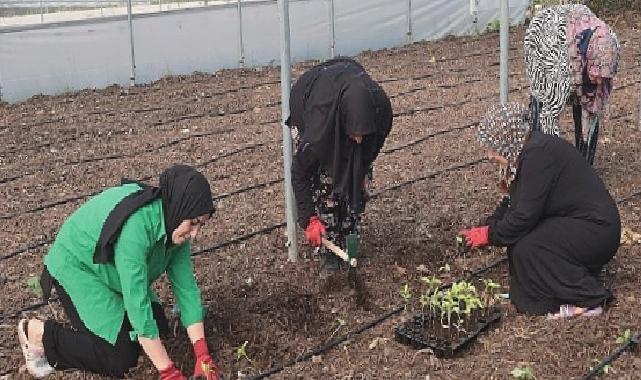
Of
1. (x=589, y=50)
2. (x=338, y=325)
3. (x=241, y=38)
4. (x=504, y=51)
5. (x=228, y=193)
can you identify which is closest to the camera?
(x=338, y=325)

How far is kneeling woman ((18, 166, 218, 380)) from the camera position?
2.98 metres

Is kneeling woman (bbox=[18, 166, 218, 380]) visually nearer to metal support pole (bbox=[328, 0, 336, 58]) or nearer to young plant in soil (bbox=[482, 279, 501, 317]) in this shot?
young plant in soil (bbox=[482, 279, 501, 317])

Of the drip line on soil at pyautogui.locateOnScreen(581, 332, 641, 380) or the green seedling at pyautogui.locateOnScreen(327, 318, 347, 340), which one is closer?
the drip line on soil at pyautogui.locateOnScreen(581, 332, 641, 380)

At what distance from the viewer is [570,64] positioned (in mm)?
4910

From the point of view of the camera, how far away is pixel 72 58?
1001cm

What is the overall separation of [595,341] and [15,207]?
4.01 metres

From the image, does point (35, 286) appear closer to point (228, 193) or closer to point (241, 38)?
point (228, 193)

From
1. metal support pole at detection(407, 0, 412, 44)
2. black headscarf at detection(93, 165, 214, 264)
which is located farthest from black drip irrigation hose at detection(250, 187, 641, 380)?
metal support pole at detection(407, 0, 412, 44)

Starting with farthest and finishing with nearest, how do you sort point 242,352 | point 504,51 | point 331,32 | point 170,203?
point 331,32 < point 504,51 < point 242,352 < point 170,203

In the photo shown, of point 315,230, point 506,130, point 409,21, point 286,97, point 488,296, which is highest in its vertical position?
point 409,21

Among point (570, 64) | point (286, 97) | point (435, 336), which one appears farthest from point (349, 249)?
point (570, 64)

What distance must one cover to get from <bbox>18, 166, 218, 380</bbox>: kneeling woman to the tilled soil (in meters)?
0.17

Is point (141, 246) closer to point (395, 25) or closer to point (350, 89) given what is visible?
point (350, 89)

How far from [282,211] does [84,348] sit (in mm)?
2188
